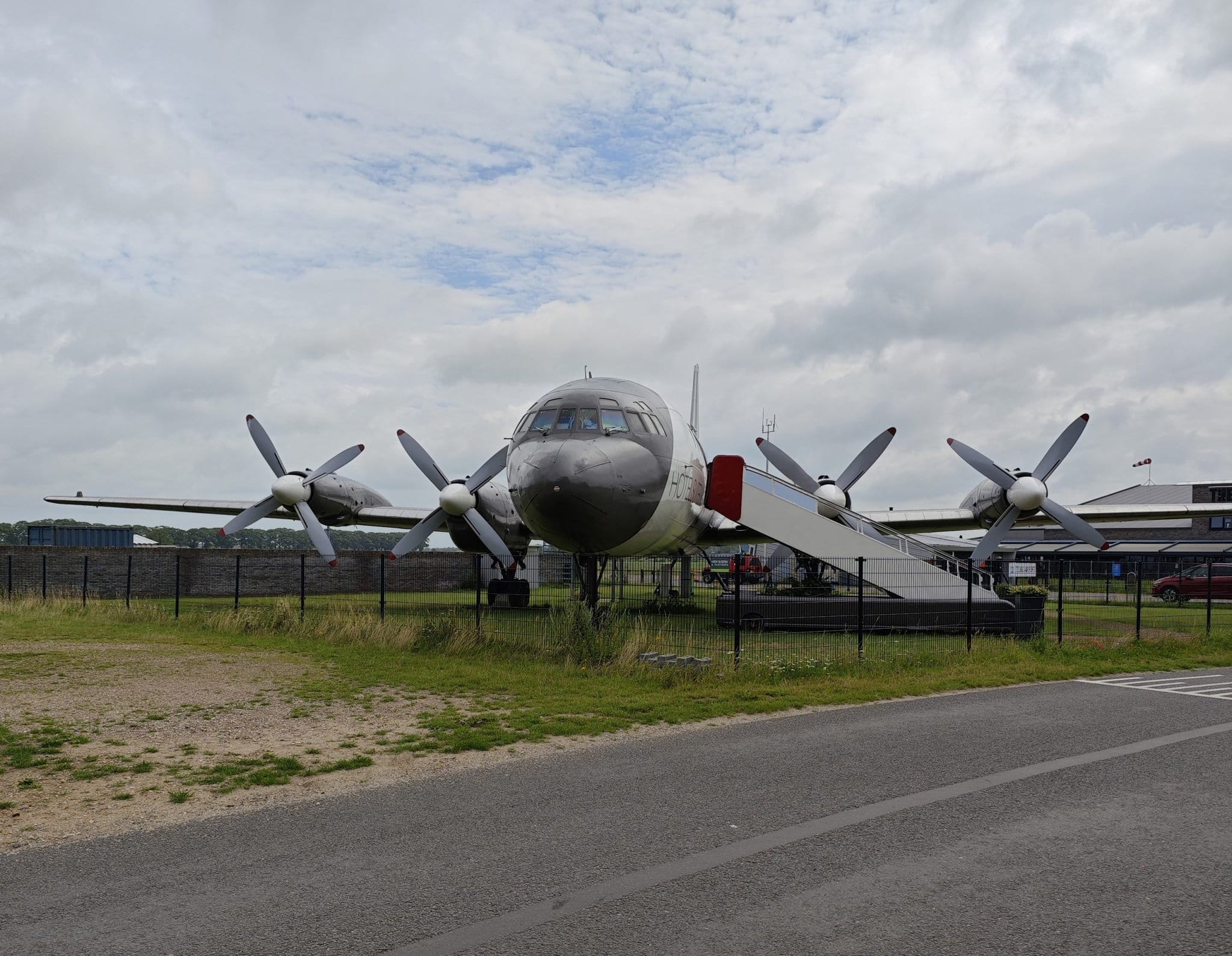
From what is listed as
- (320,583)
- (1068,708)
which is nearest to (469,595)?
(320,583)

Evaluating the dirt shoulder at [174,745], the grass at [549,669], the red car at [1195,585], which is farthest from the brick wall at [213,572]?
the red car at [1195,585]

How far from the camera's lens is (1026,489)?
22.6 m

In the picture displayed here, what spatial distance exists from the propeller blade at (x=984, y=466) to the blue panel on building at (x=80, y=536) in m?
40.0

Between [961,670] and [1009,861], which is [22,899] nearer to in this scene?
[1009,861]

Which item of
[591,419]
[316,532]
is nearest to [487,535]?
[316,532]

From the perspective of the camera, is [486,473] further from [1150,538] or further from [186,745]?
[1150,538]

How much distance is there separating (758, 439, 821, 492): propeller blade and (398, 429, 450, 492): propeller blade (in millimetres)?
8833

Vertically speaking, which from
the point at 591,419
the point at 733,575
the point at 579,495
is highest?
the point at 591,419

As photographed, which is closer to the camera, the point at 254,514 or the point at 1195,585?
the point at 254,514

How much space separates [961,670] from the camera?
1322 centimetres

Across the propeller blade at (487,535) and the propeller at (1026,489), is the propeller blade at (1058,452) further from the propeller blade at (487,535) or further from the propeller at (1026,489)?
the propeller blade at (487,535)

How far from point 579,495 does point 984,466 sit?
13.9m

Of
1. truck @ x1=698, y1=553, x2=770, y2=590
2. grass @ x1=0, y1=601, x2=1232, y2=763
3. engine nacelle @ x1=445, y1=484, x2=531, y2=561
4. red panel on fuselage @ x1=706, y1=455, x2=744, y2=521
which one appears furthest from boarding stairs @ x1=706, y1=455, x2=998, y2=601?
engine nacelle @ x1=445, y1=484, x2=531, y2=561

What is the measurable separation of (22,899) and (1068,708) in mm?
10097
